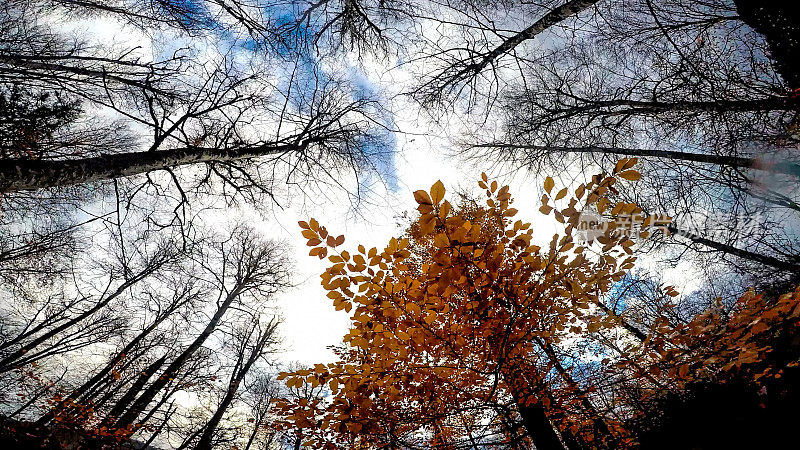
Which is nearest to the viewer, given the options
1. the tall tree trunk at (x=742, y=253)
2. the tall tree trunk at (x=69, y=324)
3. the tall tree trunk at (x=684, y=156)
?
the tall tree trunk at (x=684, y=156)

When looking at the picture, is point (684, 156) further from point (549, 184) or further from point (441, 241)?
point (441, 241)

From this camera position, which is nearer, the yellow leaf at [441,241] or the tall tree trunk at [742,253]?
the yellow leaf at [441,241]

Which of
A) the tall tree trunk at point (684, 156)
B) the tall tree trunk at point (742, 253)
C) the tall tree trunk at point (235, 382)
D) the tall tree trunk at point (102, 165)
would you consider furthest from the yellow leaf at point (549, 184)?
the tall tree trunk at point (235, 382)

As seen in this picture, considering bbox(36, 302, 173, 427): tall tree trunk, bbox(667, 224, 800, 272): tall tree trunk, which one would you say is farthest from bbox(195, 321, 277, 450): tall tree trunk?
bbox(667, 224, 800, 272): tall tree trunk

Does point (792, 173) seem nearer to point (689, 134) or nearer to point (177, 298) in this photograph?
point (689, 134)

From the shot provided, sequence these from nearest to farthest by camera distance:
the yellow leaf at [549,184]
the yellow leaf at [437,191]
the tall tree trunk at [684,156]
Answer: the yellow leaf at [437,191] → the yellow leaf at [549,184] → the tall tree trunk at [684,156]

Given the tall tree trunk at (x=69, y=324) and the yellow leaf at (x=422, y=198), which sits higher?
the tall tree trunk at (x=69, y=324)

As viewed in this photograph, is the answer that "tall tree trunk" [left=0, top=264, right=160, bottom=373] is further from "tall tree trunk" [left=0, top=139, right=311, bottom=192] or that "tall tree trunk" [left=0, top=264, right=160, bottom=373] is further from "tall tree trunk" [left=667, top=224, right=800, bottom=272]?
"tall tree trunk" [left=667, top=224, right=800, bottom=272]

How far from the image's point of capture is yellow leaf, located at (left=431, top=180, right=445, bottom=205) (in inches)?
49.0

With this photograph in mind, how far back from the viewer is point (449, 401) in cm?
377

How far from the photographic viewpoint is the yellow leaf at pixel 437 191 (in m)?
1.25

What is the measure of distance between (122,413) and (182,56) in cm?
1323

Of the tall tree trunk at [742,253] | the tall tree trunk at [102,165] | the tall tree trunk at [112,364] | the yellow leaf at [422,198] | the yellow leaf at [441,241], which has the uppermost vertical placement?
the tall tree trunk at [112,364]

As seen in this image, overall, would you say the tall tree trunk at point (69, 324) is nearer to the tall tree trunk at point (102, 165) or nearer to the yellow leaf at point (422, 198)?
the tall tree trunk at point (102, 165)
